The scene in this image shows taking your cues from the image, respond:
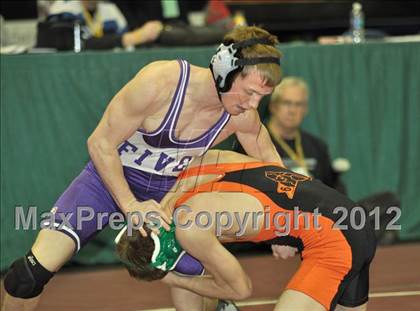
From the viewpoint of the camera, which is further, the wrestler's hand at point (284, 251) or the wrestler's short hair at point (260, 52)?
the wrestler's hand at point (284, 251)

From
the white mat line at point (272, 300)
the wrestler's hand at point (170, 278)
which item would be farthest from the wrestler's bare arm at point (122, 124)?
the white mat line at point (272, 300)

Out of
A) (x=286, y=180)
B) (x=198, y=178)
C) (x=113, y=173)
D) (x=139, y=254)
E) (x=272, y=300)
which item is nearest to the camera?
(x=139, y=254)

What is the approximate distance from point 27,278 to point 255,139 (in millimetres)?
1197

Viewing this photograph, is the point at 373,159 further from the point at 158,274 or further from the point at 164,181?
the point at 158,274

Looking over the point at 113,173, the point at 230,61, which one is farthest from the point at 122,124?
the point at 230,61

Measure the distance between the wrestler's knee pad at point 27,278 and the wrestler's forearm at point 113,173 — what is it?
17.4 inches

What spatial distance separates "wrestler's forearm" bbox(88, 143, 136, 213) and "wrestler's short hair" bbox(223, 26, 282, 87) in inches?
26.2

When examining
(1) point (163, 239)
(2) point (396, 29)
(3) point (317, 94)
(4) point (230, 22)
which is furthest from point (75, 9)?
(2) point (396, 29)

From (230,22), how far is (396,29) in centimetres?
306

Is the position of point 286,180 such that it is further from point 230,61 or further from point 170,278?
point 170,278

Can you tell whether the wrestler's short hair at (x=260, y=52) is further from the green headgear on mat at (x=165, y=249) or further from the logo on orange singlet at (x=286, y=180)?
the green headgear on mat at (x=165, y=249)

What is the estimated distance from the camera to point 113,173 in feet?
12.7

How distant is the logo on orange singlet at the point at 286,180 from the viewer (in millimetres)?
3715

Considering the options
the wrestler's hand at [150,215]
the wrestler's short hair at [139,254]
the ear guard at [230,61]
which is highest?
the ear guard at [230,61]
